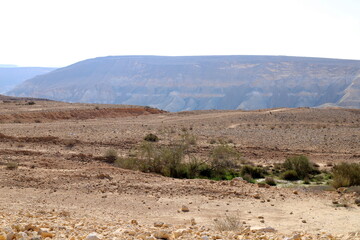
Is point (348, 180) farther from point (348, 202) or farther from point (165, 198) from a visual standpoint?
point (165, 198)

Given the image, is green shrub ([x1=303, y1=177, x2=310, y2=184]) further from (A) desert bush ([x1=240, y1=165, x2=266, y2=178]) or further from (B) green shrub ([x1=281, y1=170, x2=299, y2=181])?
(A) desert bush ([x1=240, y1=165, x2=266, y2=178])

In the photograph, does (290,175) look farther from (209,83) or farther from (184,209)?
(209,83)

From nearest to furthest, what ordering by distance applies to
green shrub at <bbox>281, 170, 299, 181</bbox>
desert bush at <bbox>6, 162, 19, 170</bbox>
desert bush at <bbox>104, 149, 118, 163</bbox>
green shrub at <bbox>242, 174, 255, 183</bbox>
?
desert bush at <bbox>6, 162, 19, 170</bbox>, green shrub at <bbox>242, 174, 255, 183</bbox>, green shrub at <bbox>281, 170, 299, 181</bbox>, desert bush at <bbox>104, 149, 118, 163</bbox>

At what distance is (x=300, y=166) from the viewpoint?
18.6 m

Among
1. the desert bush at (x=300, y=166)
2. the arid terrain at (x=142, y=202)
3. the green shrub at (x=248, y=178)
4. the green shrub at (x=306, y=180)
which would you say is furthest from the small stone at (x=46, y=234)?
the desert bush at (x=300, y=166)

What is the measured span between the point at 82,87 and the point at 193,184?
5329 inches

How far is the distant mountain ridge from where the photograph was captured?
393 feet

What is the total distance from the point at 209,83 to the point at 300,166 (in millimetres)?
116561

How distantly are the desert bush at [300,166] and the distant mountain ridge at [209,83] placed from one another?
87.3 m

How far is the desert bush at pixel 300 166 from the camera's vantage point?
60.2 ft

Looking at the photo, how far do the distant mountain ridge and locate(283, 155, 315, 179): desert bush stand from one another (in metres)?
87.3

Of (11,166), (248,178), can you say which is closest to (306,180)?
(248,178)

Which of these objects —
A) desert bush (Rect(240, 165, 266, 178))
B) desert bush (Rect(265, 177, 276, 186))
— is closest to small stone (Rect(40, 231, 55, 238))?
desert bush (Rect(265, 177, 276, 186))

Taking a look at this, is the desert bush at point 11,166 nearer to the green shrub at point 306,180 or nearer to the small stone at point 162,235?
the small stone at point 162,235
